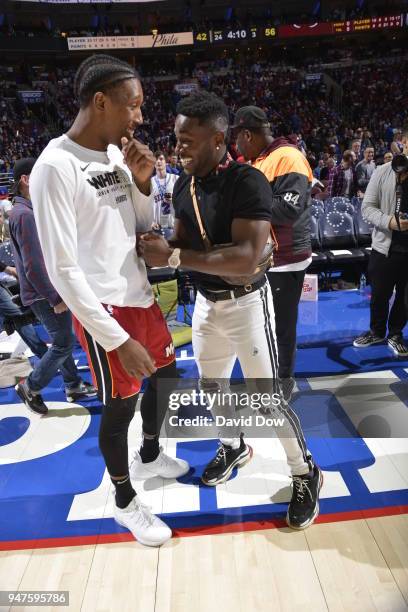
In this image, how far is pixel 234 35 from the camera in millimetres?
23234

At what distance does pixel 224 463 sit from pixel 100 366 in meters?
1.04

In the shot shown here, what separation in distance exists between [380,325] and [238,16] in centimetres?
2611

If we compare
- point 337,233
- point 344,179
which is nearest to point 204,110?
point 337,233

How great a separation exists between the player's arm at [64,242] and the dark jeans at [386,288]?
2.79 metres

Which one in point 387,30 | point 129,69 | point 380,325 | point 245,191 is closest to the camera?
point 129,69

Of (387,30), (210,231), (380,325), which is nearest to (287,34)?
(387,30)

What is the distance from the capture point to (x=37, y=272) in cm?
314

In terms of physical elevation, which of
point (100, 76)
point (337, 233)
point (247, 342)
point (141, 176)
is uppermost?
point (100, 76)

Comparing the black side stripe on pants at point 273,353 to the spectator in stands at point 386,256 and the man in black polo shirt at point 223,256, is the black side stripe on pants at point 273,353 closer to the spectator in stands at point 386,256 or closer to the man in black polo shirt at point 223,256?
the man in black polo shirt at point 223,256

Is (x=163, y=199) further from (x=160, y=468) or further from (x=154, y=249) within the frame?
(x=154, y=249)

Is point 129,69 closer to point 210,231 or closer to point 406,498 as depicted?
point 210,231

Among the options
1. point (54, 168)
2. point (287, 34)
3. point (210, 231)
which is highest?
point (287, 34)

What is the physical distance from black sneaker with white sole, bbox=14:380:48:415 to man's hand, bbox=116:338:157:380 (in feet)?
6.31

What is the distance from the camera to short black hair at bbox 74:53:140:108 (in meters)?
1.72
